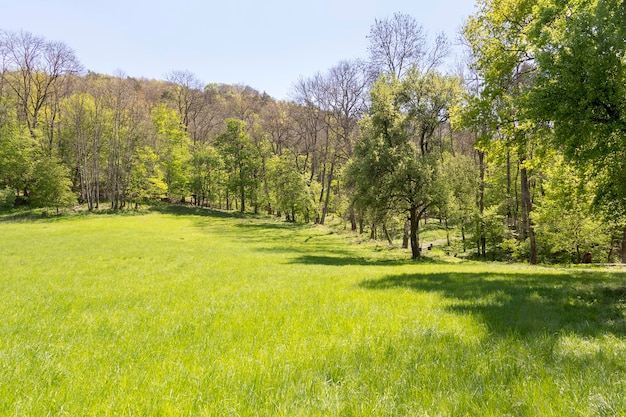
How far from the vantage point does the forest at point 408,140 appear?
10.0 m

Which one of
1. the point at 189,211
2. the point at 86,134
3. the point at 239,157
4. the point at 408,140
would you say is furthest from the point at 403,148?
the point at 86,134

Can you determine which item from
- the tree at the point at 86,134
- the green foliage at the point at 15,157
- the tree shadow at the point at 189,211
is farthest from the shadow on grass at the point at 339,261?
the green foliage at the point at 15,157

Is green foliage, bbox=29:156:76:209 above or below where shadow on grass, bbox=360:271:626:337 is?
above

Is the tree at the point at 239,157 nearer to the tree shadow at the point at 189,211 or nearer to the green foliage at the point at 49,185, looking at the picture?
the tree shadow at the point at 189,211

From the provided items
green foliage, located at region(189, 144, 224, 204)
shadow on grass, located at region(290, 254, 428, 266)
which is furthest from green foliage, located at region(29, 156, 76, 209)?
shadow on grass, located at region(290, 254, 428, 266)

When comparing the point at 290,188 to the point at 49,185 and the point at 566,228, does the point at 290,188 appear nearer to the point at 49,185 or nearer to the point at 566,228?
the point at 49,185

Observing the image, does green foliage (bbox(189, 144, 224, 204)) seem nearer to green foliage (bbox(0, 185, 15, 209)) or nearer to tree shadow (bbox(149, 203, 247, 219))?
tree shadow (bbox(149, 203, 247, 219))

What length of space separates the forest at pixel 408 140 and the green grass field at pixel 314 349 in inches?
250

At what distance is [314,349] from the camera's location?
4.59m

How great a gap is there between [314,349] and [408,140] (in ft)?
73.4

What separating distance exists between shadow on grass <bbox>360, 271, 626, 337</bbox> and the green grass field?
5 cm

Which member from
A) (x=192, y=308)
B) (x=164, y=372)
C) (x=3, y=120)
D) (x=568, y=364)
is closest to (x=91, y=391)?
(x=164, y=372)

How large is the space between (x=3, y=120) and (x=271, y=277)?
211 feet

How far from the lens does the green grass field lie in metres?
3.11
